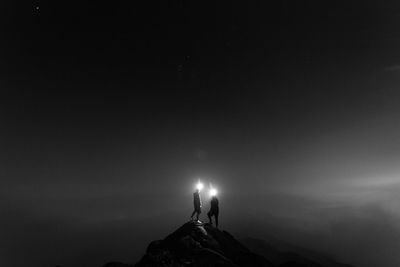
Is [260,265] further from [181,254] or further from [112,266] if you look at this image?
[112,266]

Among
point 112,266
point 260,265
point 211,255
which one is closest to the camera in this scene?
point 211,255

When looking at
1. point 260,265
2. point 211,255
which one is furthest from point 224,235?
point 211,255

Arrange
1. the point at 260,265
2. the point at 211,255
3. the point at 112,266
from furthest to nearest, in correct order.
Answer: the point at 112,266 → the point at 260,265 → the point at 211,255

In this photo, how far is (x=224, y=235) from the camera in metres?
39.5

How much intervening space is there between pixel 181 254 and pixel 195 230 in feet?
15.3

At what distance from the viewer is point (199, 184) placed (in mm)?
37844

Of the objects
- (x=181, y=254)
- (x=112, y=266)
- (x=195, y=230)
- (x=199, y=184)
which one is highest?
(x=199, y=184)

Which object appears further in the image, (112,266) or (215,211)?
(112,266)

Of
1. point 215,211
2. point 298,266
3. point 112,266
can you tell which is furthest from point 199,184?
point 112,266

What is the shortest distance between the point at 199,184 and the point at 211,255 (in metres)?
8.88

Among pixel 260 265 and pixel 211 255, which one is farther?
pixel 260 265

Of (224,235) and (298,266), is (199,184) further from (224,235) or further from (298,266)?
(298,266)

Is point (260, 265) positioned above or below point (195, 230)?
below

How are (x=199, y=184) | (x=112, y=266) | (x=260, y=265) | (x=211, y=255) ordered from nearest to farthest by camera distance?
(x=211, y=255)
(x=260, y=265)
(x=199, y=184)
(x=112, y=266)
